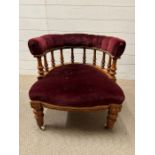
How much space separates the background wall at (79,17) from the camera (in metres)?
1.75

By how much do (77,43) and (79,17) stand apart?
0.42 m

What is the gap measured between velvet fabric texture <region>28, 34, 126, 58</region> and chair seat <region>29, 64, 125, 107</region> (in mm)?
195

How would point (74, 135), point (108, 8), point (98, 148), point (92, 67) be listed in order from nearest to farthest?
point (98, 148) < point (74, 135) < point (92, 67) < point (108, 8)

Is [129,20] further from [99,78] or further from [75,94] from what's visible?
[75,94]

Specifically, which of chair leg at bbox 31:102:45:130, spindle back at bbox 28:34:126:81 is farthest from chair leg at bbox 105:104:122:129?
chair leg at bbox 31:102:45:130

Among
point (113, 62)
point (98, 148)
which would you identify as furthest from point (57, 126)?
point (113, 62)

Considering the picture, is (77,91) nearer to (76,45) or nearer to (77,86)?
(77,86)

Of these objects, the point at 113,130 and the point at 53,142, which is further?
the point at 113,130

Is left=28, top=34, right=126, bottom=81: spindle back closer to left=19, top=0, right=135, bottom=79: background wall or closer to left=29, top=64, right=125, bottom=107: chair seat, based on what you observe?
left=29, top=64, right=125, bottom=107: chair seat

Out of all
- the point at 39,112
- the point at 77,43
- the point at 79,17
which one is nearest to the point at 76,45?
the point at 77,43

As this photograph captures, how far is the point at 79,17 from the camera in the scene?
1807 mm

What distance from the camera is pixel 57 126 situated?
144 centimetres

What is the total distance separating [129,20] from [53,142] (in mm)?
1224

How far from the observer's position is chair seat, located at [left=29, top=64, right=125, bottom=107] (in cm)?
115
